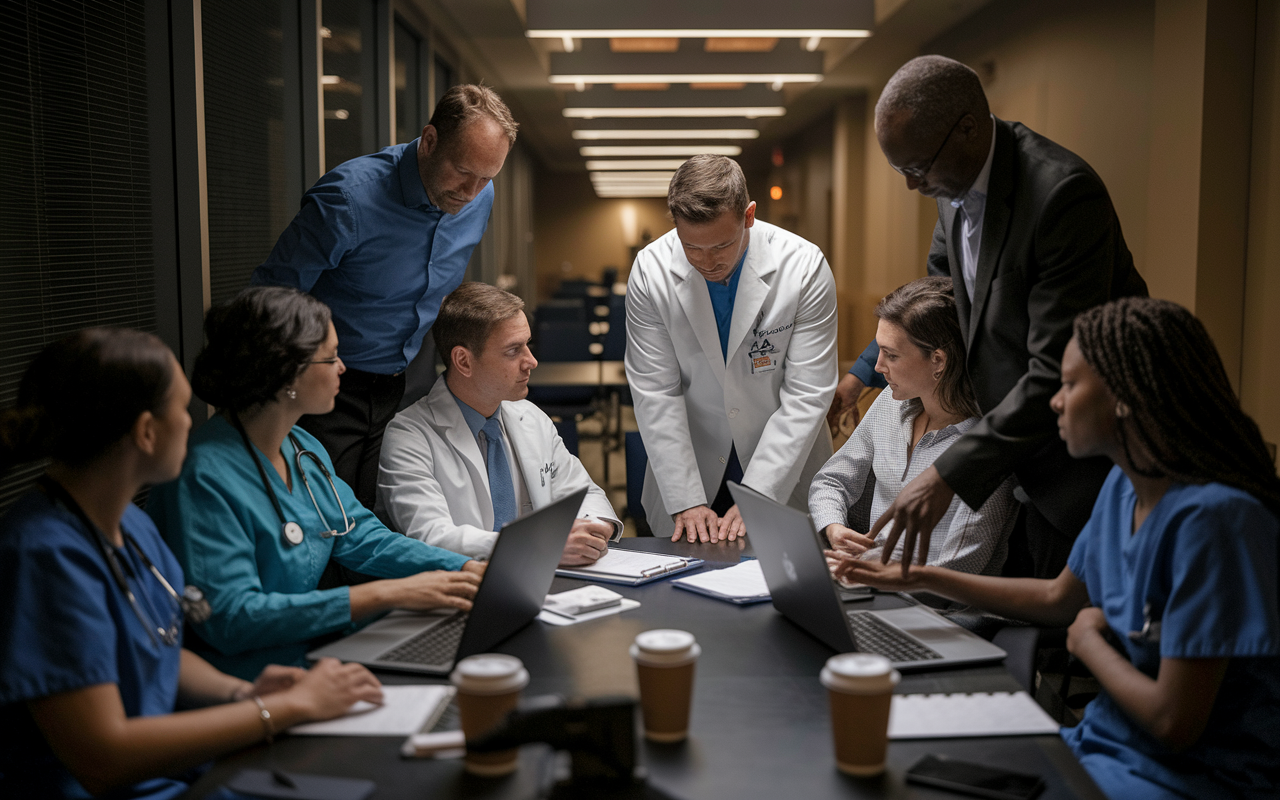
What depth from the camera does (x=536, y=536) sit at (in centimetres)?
155

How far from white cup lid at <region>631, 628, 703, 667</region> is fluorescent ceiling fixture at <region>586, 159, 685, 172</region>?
13.2 metres

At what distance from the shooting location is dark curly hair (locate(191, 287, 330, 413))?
66.9 inches

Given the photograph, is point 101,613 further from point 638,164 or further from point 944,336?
point 638,164

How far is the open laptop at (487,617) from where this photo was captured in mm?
1446

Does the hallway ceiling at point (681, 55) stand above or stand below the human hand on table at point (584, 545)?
above

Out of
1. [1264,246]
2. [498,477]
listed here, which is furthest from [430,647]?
[1264,246]

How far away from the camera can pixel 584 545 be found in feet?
6.65

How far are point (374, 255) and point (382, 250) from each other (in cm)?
3

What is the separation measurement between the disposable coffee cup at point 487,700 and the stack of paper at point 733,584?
0.73 m

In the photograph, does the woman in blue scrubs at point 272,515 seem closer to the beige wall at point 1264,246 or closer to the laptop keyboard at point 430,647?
the laptop keyboard at point 430,647

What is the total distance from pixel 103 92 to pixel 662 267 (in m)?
1.47

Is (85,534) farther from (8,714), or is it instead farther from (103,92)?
(103,92)

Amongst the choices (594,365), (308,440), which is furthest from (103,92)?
(594,365)

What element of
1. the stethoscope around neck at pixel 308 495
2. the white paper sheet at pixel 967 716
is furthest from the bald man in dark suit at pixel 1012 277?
the stethoscope around neck at pixel 308 495
